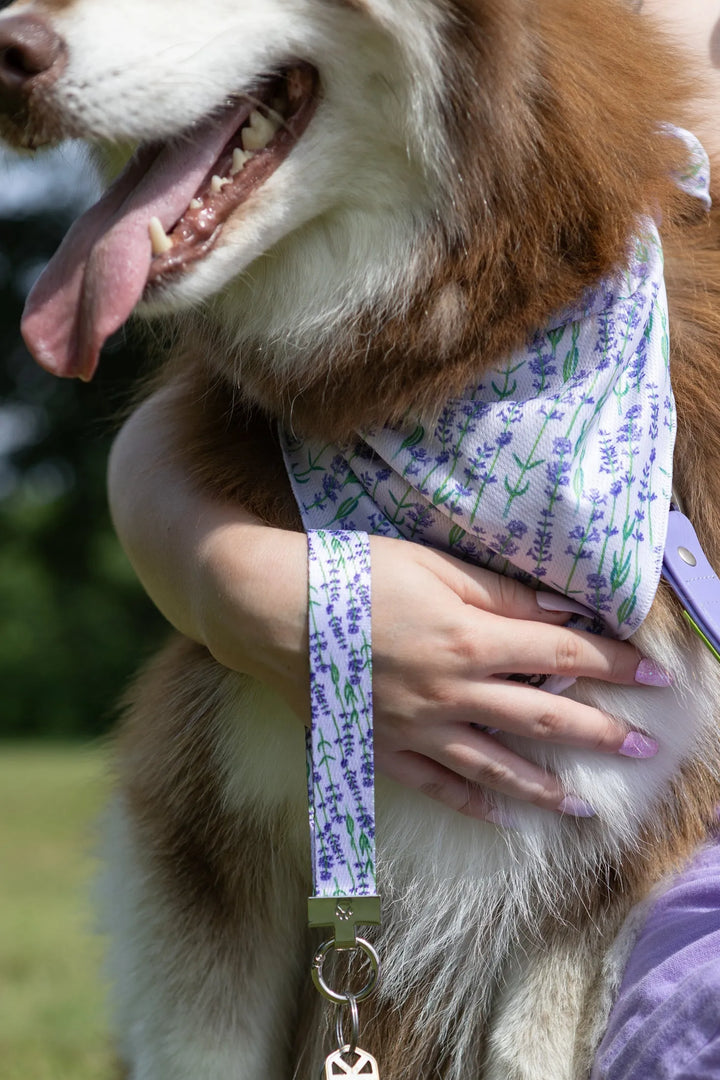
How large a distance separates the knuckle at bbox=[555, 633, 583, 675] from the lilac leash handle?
154 millimetres

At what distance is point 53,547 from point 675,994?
13224mm

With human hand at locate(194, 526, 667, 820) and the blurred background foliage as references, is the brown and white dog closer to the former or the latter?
human hand at locate(194, 526, 667, 820)

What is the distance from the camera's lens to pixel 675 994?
1569mm

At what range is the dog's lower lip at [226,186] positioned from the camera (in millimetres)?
1607

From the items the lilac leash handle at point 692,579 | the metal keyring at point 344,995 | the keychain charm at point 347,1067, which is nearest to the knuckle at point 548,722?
the lilac leash handle at point 692,579

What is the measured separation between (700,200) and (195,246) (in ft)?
2.57

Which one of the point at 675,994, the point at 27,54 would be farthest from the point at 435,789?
the point at 27,54

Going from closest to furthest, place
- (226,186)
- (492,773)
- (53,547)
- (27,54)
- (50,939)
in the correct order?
1. (27,54)
2. (226,186)
3. (492,773)
4. (50,939)
5. (53,547)

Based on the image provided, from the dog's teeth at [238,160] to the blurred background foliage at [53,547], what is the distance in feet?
31.1

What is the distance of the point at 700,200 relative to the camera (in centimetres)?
189

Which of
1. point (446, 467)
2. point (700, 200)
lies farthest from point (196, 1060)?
point (700, 200)

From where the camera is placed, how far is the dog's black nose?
1.52 m

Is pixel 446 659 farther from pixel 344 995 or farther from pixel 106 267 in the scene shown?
pixel 106 267

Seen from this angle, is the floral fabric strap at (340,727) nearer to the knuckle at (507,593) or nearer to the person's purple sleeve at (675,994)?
the knuckle at (507,593)
